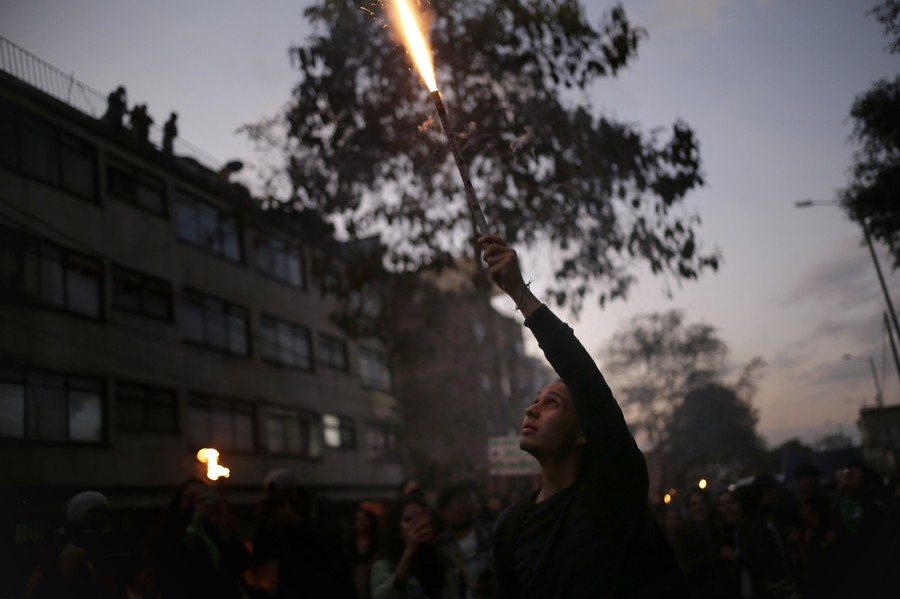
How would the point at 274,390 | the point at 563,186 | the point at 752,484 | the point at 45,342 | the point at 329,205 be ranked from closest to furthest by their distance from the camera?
the point at 752,484
the point at 563,186
the point at 329,205
the point at 45,342
the point at 274,390

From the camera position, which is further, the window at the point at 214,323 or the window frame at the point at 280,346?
the window frame at the point at 280,346

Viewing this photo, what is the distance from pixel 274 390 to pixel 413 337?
453 inches

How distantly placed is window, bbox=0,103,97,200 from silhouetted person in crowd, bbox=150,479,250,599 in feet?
47.0

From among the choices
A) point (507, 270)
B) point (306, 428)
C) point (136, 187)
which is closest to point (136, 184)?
point (136, 187)

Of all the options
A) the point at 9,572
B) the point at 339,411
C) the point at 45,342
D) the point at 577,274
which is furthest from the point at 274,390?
the point at 9,572

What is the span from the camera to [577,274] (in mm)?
15867

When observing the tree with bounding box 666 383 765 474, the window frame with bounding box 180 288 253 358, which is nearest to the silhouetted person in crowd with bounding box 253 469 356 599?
the tree with bounding box 666 383 765 474

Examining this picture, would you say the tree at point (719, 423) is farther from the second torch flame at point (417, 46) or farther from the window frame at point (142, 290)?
the second torch flame at point (417, 46)

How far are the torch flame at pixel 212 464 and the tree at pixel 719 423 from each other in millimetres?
15887

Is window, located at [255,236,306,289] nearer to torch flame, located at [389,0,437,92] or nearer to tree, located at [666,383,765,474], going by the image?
tree, located at [666,383,765,474]

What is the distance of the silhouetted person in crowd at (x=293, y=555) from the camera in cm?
647

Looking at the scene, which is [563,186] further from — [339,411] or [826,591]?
[339,411]

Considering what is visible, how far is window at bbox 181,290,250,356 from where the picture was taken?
26.2m

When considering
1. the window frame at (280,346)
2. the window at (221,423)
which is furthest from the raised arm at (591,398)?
the window frame at (280,346)
